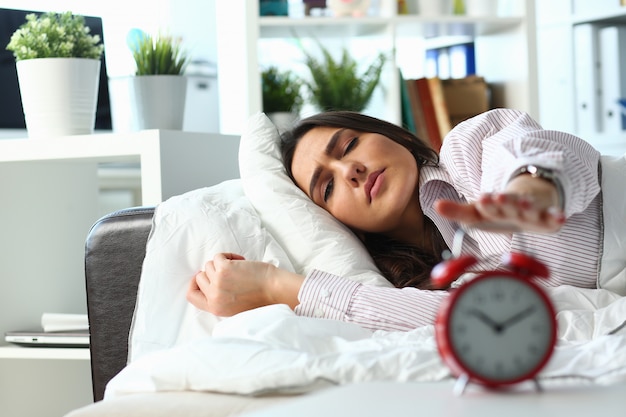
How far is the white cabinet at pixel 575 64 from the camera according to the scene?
3.33 meters

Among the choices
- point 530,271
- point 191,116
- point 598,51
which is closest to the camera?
point 530,271

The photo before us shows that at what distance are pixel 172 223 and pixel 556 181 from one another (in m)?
0.68

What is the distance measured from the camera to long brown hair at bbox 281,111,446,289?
1.63 meters

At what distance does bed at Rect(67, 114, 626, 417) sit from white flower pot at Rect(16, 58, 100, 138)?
45 centimetres

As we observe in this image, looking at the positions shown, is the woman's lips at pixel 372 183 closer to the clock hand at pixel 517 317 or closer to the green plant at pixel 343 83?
the clock hand at pixel 517 317

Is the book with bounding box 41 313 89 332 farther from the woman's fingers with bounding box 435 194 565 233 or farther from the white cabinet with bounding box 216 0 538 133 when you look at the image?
the woman's fingers with bounding box 435 194 565 233

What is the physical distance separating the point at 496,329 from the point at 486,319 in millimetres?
11

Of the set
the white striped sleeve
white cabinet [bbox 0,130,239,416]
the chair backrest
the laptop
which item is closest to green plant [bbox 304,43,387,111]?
white cabinet [bbox 0,130,239,416]

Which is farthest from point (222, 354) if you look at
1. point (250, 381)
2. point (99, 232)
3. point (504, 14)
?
point (504, 14)

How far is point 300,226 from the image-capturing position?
5.16ft

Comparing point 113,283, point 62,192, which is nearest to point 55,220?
point 62,192

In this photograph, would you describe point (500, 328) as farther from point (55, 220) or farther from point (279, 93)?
point (279, 93)

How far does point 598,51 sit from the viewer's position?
337 centimetres

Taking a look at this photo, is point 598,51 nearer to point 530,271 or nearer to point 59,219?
point 59,219
